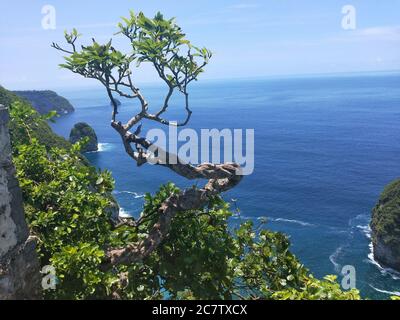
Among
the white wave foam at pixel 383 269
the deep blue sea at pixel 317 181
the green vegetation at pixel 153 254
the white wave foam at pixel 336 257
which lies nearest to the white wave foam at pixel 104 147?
the deep blue sea at pixel 317 181

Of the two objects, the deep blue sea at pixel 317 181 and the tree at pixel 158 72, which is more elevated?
the tree at pixel 158 72

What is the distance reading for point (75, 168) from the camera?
9.61m

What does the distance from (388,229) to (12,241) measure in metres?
62.2

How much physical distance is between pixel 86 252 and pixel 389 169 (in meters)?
96.5

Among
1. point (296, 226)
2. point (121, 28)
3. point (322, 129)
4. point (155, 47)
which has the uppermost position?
point (121, 28)

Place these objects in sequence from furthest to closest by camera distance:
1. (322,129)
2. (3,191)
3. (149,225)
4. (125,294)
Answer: (322,129), (149,225), (125,294), (3,191)

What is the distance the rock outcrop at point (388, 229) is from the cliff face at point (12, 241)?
59.2 metres

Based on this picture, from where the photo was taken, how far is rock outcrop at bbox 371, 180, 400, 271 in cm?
5697

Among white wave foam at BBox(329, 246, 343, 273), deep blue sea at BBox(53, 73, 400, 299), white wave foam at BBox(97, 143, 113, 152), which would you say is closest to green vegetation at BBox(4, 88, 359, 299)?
deep blue sea at BBox(53, 73, 400, 299)

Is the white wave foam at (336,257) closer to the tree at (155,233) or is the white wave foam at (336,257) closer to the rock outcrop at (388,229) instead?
the rock outcrop at (388,229)

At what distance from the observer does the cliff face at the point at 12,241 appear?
6363 millimetres

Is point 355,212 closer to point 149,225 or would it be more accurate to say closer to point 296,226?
point 296,226

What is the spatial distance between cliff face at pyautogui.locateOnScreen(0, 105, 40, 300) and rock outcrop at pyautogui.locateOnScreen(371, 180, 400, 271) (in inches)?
2331
